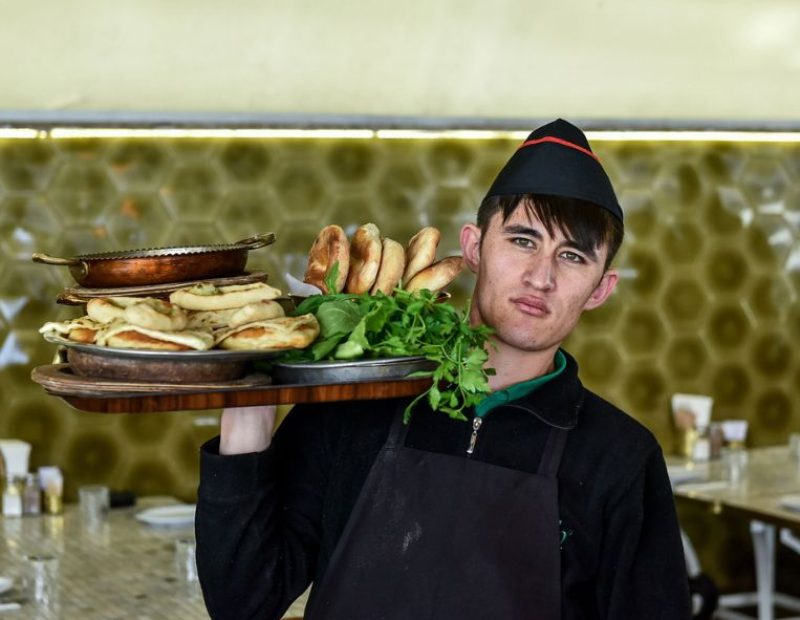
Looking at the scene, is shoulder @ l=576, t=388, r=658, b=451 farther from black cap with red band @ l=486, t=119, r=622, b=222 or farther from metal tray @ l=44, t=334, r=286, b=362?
metal tray @ l=44, t=334, r=286, b=362

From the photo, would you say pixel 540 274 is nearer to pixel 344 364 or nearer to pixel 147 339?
pixel 344 364

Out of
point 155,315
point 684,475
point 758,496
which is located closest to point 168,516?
point 684,475

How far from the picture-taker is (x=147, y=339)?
197 cm

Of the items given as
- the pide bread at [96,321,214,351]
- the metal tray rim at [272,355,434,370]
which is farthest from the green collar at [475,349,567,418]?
the pide bread at [96,321,214,351]

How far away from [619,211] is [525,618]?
89cm

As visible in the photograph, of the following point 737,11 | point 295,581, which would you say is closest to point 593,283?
point 295,581

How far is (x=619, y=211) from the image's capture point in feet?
8.82

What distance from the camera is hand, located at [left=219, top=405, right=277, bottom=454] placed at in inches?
90.0

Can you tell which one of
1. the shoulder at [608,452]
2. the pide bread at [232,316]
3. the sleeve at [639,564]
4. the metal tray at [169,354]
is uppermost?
the pide bread at [232,316]

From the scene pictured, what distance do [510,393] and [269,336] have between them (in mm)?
743

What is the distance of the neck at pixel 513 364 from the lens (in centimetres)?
265

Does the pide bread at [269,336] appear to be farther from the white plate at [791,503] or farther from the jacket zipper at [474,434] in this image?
the white plate at [791,503]

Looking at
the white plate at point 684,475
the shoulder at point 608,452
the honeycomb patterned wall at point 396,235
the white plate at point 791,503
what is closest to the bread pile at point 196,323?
the shoulder at point 608,452

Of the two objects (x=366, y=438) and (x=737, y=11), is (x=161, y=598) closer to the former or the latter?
(x=366, y=438)
